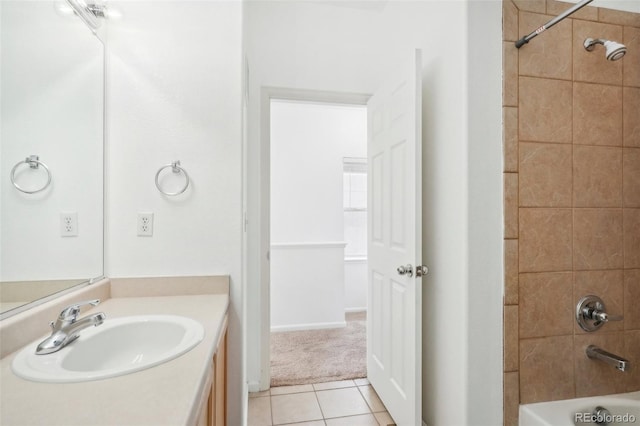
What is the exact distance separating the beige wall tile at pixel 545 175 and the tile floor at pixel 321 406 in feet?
4.72

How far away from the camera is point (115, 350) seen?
0.98 meters

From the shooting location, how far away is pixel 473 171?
130cm

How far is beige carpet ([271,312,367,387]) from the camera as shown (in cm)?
227

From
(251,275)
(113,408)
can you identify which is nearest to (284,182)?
(251,275)

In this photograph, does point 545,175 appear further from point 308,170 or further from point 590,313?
point 308,170

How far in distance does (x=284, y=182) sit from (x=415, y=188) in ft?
6.90

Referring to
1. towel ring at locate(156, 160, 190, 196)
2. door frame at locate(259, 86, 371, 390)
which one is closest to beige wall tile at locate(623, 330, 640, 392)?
door frame at locate(259, 86, 371, 390)

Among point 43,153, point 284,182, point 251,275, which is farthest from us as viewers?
point 284,182

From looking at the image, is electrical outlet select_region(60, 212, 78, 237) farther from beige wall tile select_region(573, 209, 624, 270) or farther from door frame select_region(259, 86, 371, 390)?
beige wall tile select_region(573, 209, 624, 270)

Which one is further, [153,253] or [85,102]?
[153,253]

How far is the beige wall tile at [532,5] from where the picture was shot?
1362 mm

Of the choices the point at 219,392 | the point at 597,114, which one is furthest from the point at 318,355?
the point at 597,114

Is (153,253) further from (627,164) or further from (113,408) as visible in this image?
(627,164)

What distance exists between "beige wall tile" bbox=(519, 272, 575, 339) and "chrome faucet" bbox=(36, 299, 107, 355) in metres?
1.61
